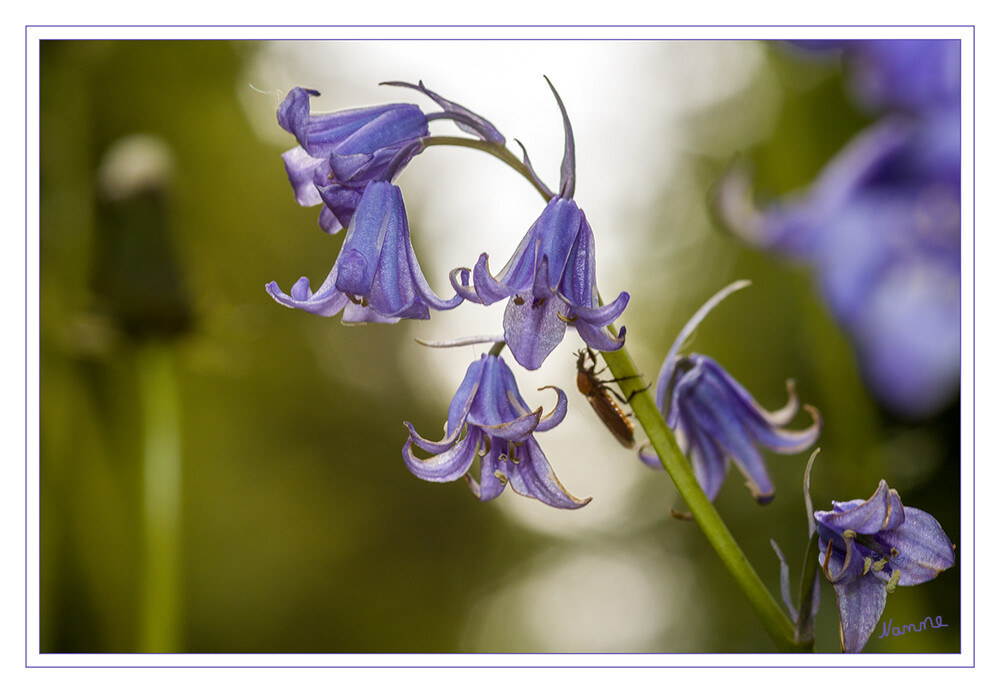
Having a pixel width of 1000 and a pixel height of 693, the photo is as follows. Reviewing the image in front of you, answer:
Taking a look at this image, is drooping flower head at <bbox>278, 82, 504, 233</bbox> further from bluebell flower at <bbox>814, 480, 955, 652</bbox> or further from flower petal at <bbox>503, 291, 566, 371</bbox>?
bluebell flower at <bbox>814, 480, 955, 652</bbox>

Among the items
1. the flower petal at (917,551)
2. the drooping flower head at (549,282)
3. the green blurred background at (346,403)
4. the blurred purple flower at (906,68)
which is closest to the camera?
the drooping flower head at (549,282)

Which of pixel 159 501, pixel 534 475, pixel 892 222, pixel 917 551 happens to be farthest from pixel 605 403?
pixel 159 501

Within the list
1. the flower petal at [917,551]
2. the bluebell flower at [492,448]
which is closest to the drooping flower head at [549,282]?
the bluebell flower at [492,448]

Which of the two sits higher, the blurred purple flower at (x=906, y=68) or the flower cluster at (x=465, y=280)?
the blurred purple flower at (x=906, y=68)

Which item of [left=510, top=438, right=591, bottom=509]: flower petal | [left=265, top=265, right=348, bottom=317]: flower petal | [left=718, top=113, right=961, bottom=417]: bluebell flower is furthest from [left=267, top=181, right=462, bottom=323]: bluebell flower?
[left=718, top=113, right=961, bottom=417]: bluebell flower

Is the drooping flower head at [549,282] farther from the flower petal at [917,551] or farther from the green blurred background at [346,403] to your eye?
the green blurred background at [346,403]
